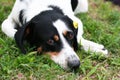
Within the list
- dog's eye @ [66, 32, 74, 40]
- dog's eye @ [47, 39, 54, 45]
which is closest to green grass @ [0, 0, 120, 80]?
dog's eye @ [47, 39, 54, 45]

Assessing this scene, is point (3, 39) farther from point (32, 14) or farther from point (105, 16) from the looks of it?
point (105, 16)

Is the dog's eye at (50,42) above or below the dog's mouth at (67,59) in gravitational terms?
above

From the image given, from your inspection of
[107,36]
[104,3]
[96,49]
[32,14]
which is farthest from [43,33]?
[104,3]

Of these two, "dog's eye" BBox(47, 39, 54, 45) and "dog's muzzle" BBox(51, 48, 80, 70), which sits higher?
"dog's eye" BBox(47, 39, 54, 45)

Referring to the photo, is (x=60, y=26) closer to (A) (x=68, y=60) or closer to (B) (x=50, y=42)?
(B) (x=50, y=42)

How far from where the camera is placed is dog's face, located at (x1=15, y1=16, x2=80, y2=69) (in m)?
3.71

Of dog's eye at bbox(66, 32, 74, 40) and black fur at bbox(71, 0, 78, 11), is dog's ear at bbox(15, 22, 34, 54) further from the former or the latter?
black fur at bbox(71, 0, 78, 11)

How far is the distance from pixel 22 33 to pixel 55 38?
13.6 inches

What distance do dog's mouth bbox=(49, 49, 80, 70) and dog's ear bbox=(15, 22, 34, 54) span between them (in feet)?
1.15

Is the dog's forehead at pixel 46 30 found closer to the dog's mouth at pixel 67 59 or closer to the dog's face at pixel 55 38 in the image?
the dog's face at pixel 55 38

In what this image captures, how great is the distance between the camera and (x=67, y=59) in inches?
145

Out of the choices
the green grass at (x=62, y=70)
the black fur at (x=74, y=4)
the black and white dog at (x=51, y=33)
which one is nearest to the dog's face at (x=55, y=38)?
the black and white dog at (x=51, y=33)

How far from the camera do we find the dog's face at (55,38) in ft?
12.2

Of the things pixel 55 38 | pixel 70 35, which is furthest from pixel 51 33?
pixel 70 35
